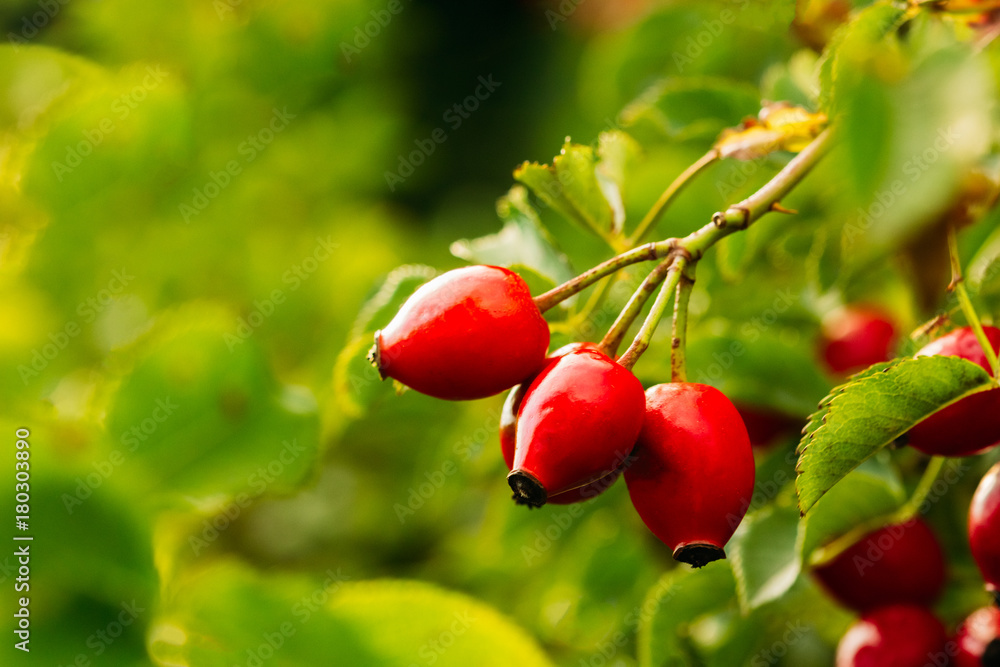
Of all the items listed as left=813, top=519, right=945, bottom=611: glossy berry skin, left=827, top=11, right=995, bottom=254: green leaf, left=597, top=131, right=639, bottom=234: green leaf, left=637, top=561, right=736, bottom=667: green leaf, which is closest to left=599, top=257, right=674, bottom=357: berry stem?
left=827, top=11, right=995, bottom=254: green leaf

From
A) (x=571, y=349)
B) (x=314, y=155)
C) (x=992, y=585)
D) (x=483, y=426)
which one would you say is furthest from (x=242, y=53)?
(x=992, y=585)

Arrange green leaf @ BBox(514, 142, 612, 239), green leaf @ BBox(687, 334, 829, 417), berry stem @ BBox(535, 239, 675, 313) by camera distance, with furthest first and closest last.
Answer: green leaf @ BBox(687, 334, 829, 417)
green leaf @ BBox(514, 142, 612, 239)
berry stem @ BBox(535, 239, 675, 313)

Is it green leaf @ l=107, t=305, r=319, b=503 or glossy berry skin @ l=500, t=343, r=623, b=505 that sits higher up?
glossy berry skin @ l=500, t=343, r=623, b=505

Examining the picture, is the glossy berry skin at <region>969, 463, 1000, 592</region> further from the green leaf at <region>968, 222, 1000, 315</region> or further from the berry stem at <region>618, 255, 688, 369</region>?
the berry stem at <region>618, 255, 688, 369</region>

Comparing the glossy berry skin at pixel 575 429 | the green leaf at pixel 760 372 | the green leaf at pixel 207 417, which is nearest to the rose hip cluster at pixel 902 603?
the green leaf at pixel 760 372

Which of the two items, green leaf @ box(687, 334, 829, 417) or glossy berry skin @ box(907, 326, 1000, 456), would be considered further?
green leaf @ box(687, 334, 829, 417)

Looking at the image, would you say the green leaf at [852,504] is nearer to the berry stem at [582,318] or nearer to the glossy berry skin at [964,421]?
the glossy berry skin at [964,421]

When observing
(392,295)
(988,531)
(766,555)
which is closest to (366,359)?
(392,295)

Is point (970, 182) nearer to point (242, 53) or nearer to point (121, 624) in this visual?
point (121, 624)

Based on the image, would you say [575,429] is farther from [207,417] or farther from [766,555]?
[207,417]
